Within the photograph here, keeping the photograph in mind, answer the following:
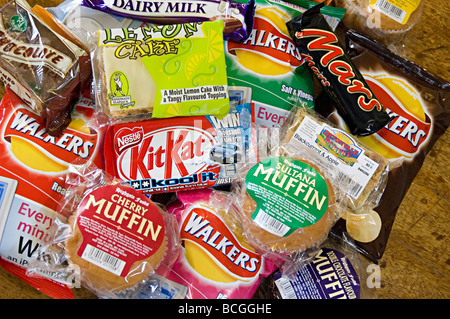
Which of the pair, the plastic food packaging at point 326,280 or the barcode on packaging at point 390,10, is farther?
the barcode on packaging at point 390,10

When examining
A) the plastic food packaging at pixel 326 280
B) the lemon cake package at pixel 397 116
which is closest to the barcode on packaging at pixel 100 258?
the plastic food packaging at pixel 326 280

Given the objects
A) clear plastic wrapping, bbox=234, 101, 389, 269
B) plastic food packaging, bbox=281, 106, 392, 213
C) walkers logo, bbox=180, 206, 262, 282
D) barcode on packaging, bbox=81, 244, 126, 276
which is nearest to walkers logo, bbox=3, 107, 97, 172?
barcode on packaging, bbox=81, 244, 126, 276

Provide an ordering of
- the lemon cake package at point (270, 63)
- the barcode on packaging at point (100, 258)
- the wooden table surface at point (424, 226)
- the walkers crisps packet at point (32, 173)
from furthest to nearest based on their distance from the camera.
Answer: the wooden table surface at point (424, 226)
the lemon cake package at point (270, 63)
the walkers crisps packet at point (32, 173)
the barcode on packaging at point (100, 258)

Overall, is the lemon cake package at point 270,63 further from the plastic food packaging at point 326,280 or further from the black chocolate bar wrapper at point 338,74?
the plastic food packaging at point 326,280

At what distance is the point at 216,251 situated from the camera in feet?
4.36

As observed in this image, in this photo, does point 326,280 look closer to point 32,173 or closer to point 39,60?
point 32,173

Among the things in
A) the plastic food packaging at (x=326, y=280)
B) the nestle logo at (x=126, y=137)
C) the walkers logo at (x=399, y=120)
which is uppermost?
the walkers logo at (x=399, y=120)

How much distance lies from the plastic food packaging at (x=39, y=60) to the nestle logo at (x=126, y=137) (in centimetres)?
19

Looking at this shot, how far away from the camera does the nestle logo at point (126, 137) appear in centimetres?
134

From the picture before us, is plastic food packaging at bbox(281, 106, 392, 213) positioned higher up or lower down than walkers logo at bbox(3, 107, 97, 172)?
higher up

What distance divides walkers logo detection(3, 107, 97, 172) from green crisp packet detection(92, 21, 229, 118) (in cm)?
15

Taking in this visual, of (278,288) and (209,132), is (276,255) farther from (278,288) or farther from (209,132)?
(209,132)

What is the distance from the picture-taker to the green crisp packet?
4.23 feet

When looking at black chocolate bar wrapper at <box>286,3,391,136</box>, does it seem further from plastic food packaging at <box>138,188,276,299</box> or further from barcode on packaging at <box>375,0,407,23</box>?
plastic food packaging at <box>138,188,276,299</box>
